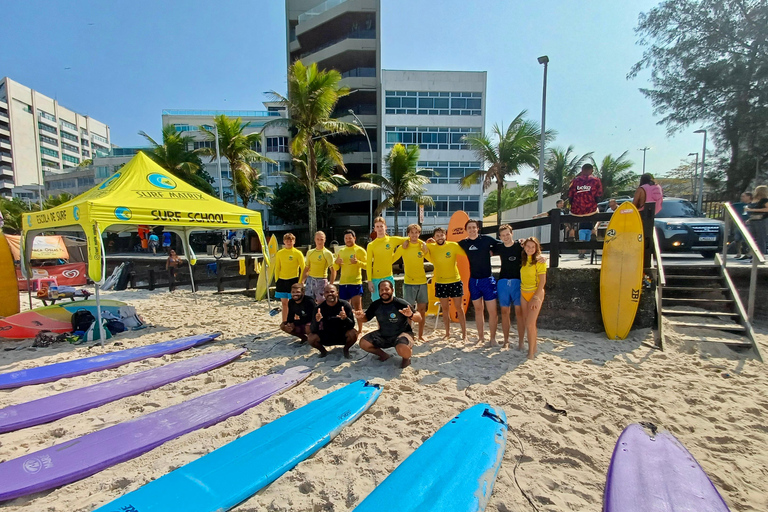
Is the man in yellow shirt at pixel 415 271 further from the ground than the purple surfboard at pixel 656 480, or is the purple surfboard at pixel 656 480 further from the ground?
the man in yellow shirt at pixel 415 271

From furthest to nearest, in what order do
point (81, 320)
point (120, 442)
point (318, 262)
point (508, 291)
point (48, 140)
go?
point (48, 140), point (318, 262), point (81, 320), point (508, 291), point (120, 442)

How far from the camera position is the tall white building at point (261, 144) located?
32.9 m

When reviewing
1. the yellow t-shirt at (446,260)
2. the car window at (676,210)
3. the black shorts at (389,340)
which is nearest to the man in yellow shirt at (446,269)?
the yellow t-shirt at (446,260)

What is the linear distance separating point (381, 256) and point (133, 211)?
170 inches

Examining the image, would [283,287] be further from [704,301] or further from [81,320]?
[704,301]

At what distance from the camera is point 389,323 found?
472 cm

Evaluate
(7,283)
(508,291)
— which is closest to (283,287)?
(508,291)

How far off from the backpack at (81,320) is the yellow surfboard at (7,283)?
177 cm

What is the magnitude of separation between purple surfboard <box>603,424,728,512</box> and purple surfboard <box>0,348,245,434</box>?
4.63 meters

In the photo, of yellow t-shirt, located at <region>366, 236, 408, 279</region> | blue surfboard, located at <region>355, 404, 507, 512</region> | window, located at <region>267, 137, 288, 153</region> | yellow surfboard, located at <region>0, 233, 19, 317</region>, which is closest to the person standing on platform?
yellow t-shirt, located at <region>366, 236, 408, 279</region>

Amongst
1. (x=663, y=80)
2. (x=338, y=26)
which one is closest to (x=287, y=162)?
(x=338, y=26)

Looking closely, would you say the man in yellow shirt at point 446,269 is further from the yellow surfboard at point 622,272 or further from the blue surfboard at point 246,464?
the yellow surfboard at point 622,272

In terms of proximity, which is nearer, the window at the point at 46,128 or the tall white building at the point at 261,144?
the tall white building at the point at 261,144

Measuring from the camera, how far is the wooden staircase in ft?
18.0
